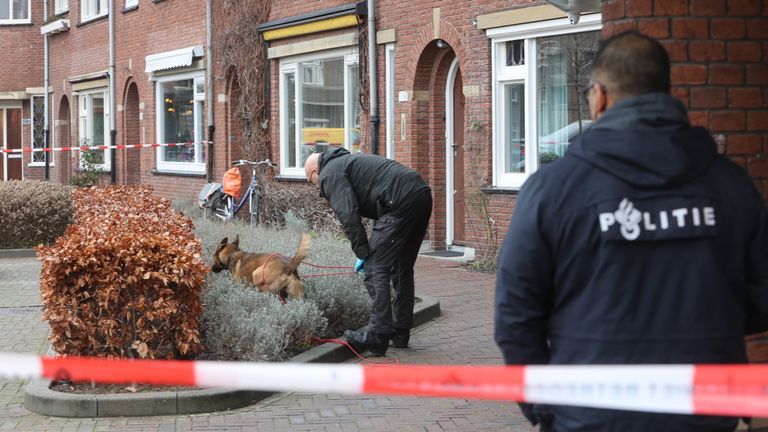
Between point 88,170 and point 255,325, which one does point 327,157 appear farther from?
point 88,170

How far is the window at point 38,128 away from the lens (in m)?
34.3

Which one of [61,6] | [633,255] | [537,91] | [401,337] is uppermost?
[61,6]

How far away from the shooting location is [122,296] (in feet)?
24.3

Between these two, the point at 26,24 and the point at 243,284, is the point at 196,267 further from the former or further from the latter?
the point at 26,24

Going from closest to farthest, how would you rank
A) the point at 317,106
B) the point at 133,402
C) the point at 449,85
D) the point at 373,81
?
the point at 133,402, the point at 449,85, the point at 373,81, the point at 317,106

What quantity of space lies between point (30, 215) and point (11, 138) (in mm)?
20242

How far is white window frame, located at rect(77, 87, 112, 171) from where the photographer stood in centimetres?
2871

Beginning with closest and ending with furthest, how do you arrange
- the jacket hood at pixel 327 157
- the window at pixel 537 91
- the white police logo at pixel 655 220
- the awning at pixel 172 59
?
the white police logo at pixel 655 220, the jacket hood at pixel 327 157, the window at pixel 537 91, the awning at pixel 172 59

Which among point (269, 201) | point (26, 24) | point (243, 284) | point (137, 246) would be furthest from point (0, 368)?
point (26, 24)

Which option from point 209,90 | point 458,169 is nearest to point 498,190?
point 458,169

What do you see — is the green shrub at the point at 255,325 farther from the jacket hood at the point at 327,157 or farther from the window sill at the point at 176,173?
the window sill at the point at 176,173

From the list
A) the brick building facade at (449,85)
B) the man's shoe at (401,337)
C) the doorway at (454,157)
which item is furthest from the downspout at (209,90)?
the man's shoe at (401,337)

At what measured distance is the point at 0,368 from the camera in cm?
331

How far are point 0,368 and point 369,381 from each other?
3.80ft
